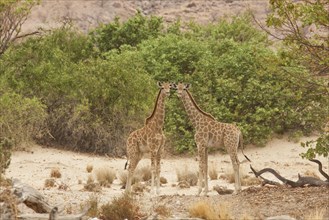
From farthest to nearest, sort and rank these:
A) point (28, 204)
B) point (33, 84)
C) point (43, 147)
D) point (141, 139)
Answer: point (33, 84) → point (43, 147) → point (141, 139) → point (28, 204)

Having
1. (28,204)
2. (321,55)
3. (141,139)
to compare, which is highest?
(321,55)

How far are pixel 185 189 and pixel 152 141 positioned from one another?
8.35 feet

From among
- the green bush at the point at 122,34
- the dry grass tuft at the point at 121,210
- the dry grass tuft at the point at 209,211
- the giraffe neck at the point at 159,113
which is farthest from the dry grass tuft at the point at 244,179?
the green bush at the point at 122,34

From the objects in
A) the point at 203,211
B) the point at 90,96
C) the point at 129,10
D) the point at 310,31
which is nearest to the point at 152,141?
the point at 203,211

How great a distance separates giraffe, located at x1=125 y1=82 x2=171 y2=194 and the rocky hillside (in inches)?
1383

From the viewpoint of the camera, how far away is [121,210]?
1501 centimetres

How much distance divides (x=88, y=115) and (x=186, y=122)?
3.50m

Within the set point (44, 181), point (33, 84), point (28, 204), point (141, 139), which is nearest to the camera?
point (28, 204)

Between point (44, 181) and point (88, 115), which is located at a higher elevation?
point (88, 115)

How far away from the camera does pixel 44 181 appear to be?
2153 cm

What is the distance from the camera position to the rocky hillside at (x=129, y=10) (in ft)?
178

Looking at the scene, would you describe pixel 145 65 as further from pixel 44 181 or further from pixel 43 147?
pixel 44 181

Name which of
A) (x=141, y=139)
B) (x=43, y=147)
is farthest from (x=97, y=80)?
(x=141, y=139)

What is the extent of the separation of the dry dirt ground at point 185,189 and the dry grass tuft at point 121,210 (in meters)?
0.33
